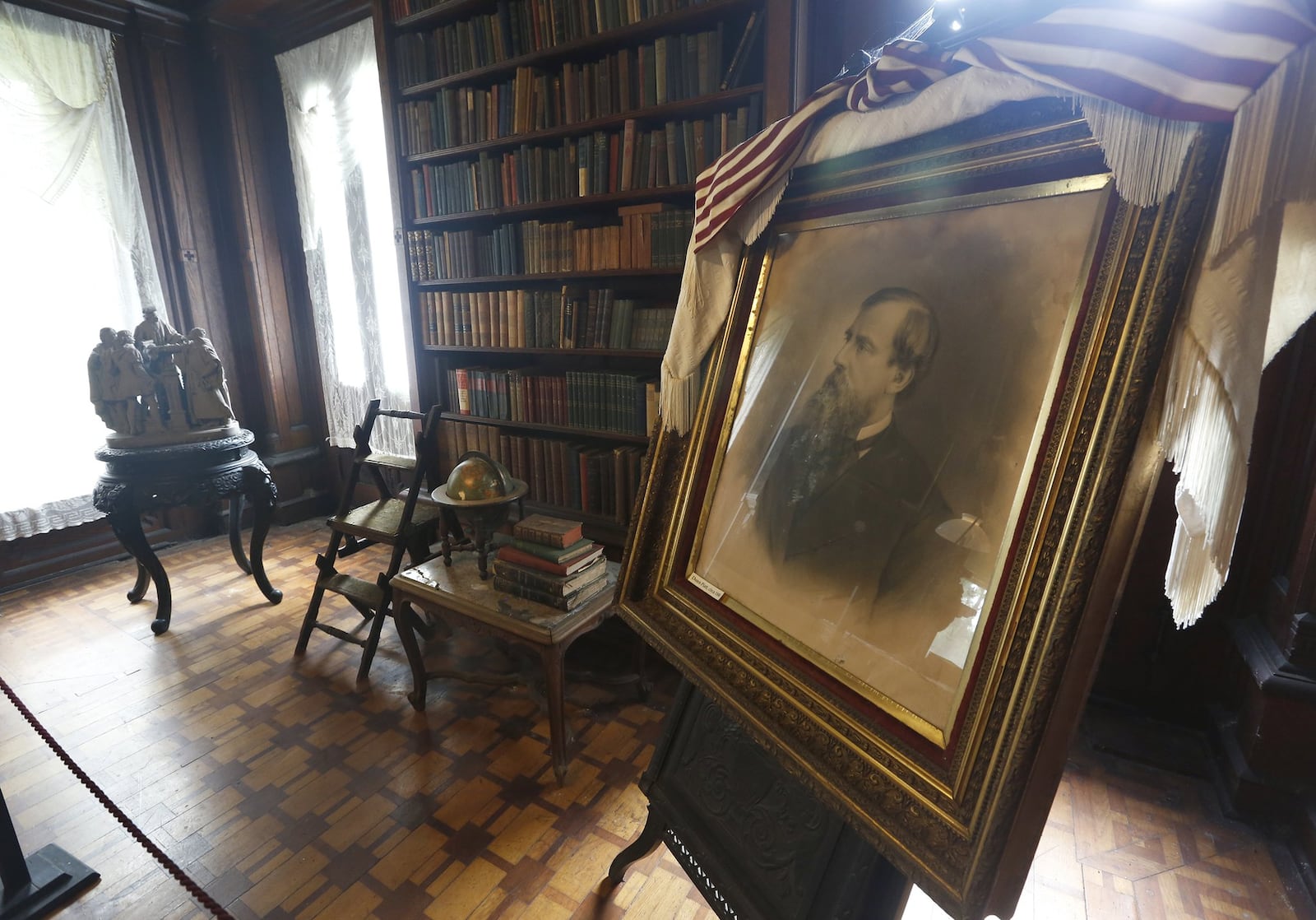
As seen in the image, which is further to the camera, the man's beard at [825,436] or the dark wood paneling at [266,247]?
the dark wood paneling at [266,247]

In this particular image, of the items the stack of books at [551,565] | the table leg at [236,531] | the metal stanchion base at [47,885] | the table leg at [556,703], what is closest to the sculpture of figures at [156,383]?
the table leg at [236,531]

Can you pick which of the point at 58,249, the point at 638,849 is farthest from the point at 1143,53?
the point at 58,249

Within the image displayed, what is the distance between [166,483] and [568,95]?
233 cm

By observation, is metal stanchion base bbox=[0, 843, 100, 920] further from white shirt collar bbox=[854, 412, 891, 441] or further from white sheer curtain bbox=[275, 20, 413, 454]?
white sheer curtain bbox=[275, 20, 413, 454]

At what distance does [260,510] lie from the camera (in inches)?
119

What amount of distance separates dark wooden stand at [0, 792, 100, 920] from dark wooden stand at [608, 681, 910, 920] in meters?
1.41

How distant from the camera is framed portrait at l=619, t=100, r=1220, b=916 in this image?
625mm

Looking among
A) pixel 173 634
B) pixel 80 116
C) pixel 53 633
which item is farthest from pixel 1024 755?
pixel 80 116

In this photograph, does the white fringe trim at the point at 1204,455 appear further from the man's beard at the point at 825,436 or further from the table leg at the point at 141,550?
the table leg at the point at 141,550

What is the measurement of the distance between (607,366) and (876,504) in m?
2.13

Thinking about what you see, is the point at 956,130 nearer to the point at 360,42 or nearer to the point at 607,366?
the point at 607,366

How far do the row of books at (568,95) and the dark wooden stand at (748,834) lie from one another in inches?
78.9

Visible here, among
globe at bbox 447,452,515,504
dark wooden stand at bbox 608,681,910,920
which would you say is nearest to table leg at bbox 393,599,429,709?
globe at bbox 447,452,515,504

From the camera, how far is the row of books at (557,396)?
2.56 m
